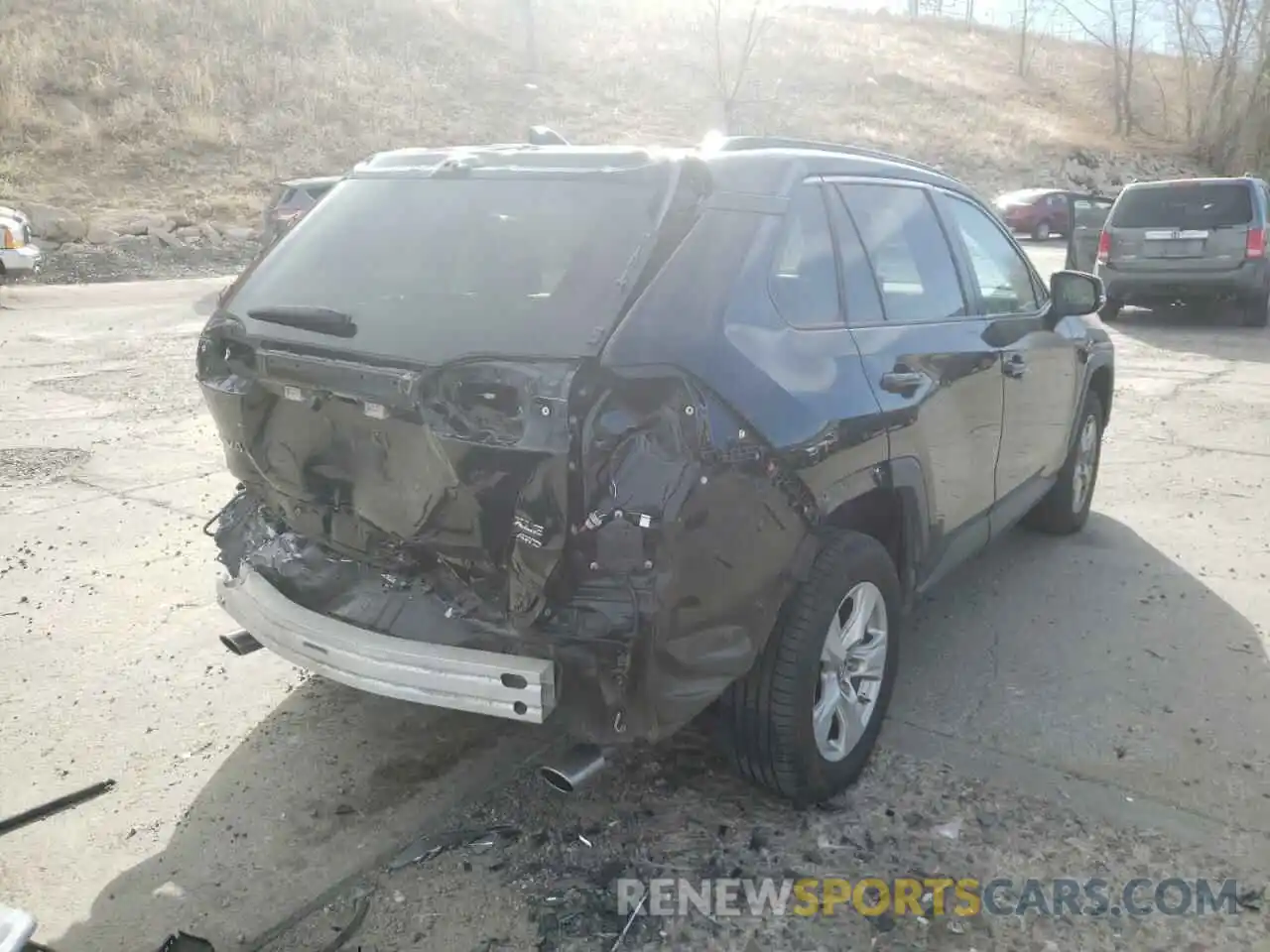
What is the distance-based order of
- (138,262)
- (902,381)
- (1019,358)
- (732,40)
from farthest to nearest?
(732,40) < (138,262) < (1019,358) < (902,381)

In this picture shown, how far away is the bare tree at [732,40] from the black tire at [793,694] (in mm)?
31223

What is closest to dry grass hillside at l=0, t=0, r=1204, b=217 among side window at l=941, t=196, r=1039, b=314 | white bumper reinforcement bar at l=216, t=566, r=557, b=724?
side window at l=941, t=196, r=1039, b=314

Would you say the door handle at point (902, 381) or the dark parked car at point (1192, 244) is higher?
the door handle at point (902, 381)

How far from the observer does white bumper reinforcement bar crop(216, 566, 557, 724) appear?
263 cm

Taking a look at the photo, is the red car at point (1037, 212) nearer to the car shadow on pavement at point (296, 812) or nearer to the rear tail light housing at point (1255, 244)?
the rear tail light housing at point (1255, 244)

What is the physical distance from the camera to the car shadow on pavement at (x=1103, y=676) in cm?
344

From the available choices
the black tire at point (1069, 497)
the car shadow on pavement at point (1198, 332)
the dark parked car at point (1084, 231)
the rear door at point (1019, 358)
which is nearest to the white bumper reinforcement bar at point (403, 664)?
the rear door at point (1019, 358)

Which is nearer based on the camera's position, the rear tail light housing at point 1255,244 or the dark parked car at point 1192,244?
the rear tail light housing at point 1255,244

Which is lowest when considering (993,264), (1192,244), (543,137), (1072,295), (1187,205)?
(1192,244)

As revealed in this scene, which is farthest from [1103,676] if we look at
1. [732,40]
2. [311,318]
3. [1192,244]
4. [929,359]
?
[732,40]

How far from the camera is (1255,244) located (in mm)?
12445

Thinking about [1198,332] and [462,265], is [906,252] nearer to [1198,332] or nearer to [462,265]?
[462,265]

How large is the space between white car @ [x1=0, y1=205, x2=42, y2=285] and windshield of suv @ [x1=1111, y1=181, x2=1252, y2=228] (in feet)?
46.3

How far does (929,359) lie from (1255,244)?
1102cm
